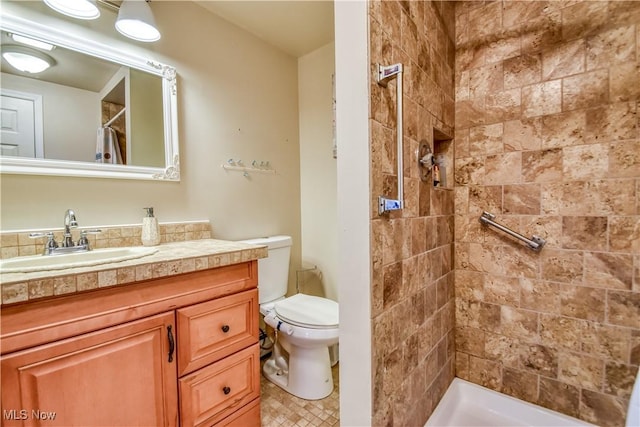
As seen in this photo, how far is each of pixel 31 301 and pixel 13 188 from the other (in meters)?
0.69

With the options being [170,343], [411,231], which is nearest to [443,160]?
[411,231]

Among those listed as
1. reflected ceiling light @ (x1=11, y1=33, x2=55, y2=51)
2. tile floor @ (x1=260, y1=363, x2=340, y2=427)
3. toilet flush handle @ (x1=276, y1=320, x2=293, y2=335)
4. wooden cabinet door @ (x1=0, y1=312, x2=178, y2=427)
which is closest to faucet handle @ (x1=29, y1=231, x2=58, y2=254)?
wooden cabinet door @ (x1=0, y1=312, x2=178, y2=427)

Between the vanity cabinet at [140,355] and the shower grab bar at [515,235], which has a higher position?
the shower grab bar at [515,235]

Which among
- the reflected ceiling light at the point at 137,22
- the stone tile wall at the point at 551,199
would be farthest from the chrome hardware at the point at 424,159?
the reflected ceiling light at the point at 137,22

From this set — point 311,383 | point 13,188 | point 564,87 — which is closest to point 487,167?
point 564,87

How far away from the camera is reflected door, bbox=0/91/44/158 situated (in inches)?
42.9

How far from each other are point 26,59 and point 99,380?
1337 mm

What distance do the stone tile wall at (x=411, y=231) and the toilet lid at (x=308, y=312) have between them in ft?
1.53

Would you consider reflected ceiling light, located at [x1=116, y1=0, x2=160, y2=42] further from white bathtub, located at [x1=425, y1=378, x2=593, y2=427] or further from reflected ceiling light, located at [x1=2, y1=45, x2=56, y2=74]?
white bathtub, located at [x1=425, y1=378, x2=593, y2=427]

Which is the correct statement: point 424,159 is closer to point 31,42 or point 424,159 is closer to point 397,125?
point 397,125

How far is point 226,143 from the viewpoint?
1812 mm

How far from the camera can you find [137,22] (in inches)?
52.6

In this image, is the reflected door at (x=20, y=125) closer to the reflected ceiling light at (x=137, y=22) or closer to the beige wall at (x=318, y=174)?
the reflected ceiling light at (x=137, y=22)

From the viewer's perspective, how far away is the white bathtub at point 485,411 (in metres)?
1.32
